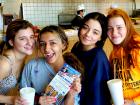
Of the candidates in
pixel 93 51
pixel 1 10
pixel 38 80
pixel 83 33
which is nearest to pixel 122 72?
pixel 93 51

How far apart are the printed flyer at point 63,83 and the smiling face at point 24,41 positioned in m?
0.34

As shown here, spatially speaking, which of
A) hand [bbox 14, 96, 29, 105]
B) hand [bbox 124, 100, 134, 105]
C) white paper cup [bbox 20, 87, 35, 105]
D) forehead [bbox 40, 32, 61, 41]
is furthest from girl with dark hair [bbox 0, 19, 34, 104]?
hand [bbox 124, 100, 134, 105]

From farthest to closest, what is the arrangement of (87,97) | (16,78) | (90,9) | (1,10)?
(90,9), (1,10), (16,78), (87,97)

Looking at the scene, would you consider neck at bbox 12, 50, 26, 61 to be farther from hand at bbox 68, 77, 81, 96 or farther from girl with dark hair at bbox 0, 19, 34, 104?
hand at bbox 68, 77, 81, 96

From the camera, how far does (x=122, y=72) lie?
1424 millimetres

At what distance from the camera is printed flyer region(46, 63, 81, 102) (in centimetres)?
119

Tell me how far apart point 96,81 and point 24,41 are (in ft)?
1.60

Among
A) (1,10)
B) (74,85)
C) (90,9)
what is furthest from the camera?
(90,9)

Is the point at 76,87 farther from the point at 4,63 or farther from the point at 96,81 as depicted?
the point at 4,63

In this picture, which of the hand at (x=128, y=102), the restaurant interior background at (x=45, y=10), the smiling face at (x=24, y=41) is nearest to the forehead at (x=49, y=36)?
the smiling face at (x=24, y=41)

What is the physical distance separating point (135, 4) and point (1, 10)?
1.92 meters

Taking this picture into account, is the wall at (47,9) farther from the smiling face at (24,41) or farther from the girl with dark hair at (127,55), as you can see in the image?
the girl with dark hair at (127,55)

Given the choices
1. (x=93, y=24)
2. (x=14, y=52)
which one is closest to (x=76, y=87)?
(x=93, y=24)

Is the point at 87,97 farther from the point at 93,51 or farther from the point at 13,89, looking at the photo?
the point at 13,89
